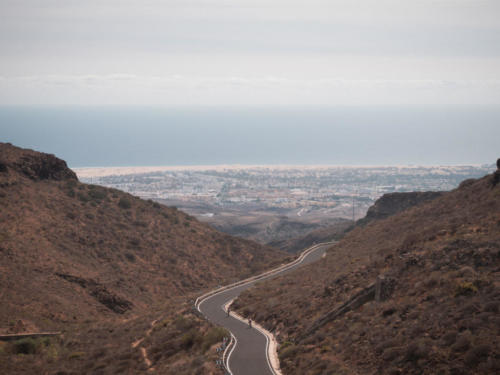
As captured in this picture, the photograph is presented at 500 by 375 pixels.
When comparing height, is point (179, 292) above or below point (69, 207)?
below

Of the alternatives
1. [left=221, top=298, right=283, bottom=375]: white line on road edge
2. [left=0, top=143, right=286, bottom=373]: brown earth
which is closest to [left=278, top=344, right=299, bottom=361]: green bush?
[left=221, top=298, right=283, bottom=375]: white line on road edge

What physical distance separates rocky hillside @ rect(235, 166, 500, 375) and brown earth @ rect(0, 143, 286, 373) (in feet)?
13.1

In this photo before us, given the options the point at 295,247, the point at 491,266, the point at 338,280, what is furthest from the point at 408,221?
the point at 295,247

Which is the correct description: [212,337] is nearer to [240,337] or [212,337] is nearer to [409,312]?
[240,337]

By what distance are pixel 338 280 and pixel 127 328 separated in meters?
11.3

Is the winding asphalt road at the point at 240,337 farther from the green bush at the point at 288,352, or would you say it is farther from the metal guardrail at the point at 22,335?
the metal guardrail at the point at 22,335

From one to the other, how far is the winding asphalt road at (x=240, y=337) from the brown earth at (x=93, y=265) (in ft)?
3.94

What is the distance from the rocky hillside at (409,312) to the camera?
12711mm

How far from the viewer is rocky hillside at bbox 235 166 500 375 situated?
12.7 m

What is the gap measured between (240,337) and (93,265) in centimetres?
2157

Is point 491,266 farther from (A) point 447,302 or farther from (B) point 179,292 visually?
(B) point 179,292

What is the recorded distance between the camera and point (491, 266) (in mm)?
16297

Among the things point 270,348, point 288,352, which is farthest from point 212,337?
point 288,352

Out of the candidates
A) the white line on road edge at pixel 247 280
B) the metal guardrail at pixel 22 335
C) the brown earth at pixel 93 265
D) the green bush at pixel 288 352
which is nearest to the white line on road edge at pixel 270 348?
the green bush at pixel 288 352
